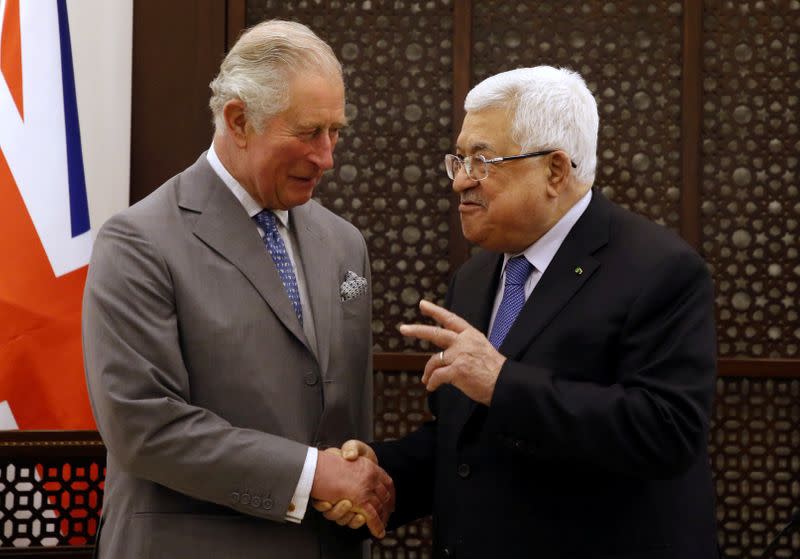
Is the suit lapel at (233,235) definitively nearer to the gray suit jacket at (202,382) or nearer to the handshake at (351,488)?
the gray suit jacket at (202,382)

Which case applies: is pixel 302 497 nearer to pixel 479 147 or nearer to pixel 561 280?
pixel 561 280

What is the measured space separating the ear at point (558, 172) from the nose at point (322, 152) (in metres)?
0.47

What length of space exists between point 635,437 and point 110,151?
220 cm

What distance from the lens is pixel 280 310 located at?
2180mm

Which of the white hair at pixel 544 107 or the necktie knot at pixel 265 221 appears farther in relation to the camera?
the necktie knot at pixel 265 221

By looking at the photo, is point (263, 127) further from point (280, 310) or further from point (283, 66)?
point (280, 310)

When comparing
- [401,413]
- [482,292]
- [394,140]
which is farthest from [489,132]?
[401,413]

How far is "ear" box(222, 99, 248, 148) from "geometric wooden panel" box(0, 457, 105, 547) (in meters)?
1.30

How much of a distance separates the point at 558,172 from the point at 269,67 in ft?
2.12

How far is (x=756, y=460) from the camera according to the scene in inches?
148

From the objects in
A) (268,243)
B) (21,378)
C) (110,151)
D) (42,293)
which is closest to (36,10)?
(110,151)

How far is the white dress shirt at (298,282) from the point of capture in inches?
83.5

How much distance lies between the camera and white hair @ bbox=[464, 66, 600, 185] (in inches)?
84.0

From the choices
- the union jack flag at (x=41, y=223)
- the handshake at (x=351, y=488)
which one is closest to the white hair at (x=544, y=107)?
the handshake at (x=351, y=488)
